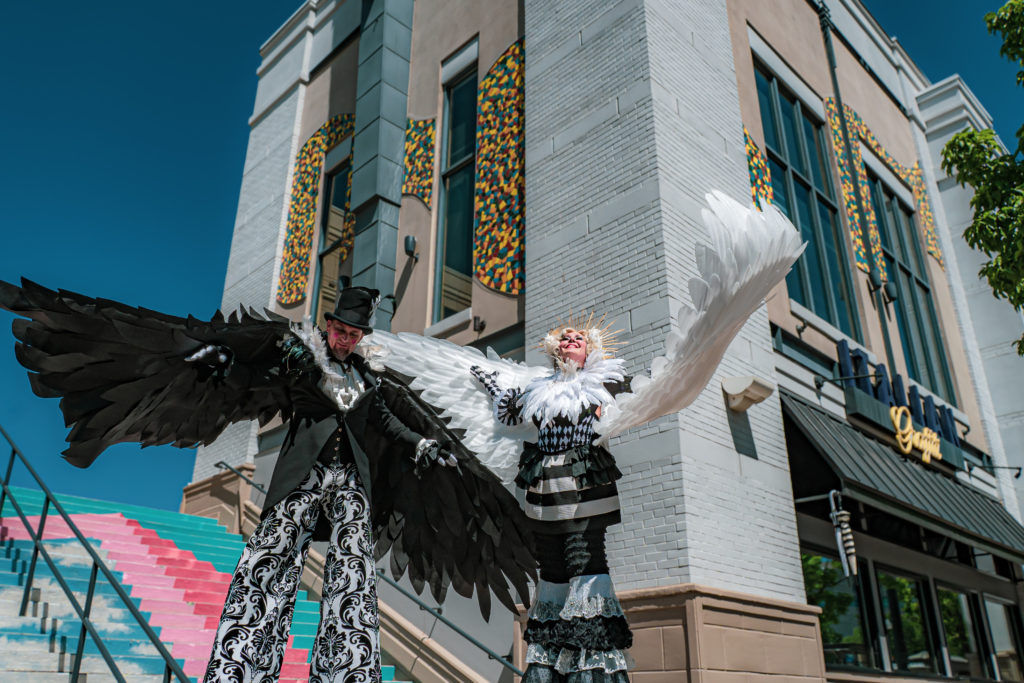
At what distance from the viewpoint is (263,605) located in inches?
135

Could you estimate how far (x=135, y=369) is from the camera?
3.61 meters

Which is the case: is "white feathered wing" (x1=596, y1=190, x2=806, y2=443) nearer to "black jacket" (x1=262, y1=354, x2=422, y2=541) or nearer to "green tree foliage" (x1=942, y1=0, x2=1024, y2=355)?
"black jacket" (x1=262, y1=354, x2=422, y2=541)

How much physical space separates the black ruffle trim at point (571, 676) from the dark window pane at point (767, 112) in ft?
32.5

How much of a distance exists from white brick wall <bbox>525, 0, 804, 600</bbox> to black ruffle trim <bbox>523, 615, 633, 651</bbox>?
348 centimetres

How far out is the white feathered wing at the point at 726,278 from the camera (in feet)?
11.0

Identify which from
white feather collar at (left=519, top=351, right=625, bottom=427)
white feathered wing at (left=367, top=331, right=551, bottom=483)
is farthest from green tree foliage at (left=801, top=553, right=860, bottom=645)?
white feather collar at (left=519, top=351, right=625, bottom=427)

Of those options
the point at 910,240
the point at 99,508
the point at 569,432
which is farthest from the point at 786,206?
the point at 99,508

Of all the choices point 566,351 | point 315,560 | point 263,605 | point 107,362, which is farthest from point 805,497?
point 107,362

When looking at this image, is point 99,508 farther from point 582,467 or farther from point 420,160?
point 582,467

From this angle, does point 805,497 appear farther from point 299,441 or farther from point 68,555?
point 68,555

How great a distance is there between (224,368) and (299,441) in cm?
50

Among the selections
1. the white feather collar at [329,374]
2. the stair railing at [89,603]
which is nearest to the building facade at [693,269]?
the stair railing at [89,603]

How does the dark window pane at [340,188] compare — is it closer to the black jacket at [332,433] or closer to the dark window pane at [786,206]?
the dark window pane at [786,206]

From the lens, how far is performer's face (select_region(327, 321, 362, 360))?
3967 mm
